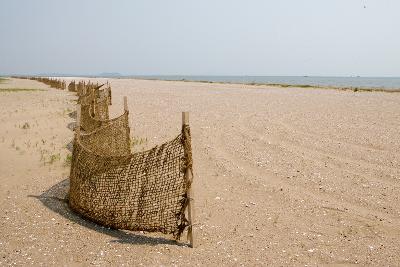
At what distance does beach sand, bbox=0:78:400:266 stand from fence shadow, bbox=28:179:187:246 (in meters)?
0.02

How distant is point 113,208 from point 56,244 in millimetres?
1067

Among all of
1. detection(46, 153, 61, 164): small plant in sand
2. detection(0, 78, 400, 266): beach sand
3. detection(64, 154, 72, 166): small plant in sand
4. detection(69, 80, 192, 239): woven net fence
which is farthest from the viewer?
detection(46, 153, 61, 164): small plant in sand

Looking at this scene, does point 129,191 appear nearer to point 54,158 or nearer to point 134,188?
point 134,188

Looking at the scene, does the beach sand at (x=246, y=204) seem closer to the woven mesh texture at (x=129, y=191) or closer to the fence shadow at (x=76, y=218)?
the fence shadow at (x=76, y=218)

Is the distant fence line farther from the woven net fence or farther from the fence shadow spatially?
the fence shadow

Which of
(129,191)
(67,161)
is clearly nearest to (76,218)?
(129,191)

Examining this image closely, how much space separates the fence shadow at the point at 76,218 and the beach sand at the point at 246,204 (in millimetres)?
19

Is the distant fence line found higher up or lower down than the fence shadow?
higher up

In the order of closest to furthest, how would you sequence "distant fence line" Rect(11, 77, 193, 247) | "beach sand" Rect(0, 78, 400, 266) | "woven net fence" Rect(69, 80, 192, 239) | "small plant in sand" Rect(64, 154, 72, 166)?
"beach sand" Rect(0, 78, 400, 266) < "distant fence line" Rect(11, 77, 193, 247) < "woven net fence" Rect(69, 80, 192, 239) < "small plant in sand" Rect(64, 154, 72, 166)

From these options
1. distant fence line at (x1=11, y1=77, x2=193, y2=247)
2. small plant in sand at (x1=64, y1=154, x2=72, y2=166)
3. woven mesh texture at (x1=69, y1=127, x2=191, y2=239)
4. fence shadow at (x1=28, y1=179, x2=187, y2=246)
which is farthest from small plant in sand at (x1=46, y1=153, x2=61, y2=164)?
woven mesh texture at (x1=69, y1=127, x2=191, y2=239)

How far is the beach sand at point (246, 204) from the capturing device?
18.4 ft

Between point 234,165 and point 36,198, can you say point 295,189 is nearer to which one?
point 234,165

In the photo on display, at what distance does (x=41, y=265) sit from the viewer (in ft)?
17.2

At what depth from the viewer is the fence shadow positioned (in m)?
5.98
